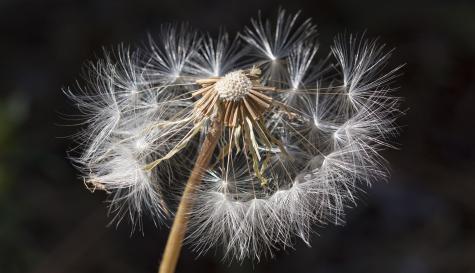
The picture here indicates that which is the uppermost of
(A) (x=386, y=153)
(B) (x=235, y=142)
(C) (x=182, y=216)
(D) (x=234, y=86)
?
(A) (x=386, y=153)

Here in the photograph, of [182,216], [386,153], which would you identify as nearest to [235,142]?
[182,216]

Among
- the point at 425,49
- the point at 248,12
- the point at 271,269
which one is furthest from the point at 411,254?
the point at 248,12

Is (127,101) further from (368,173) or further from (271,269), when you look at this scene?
(271,269)

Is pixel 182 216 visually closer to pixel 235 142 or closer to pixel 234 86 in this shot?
pixel 235 142

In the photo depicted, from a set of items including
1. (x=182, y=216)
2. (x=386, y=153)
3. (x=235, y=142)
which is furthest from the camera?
(x=386, y=153)

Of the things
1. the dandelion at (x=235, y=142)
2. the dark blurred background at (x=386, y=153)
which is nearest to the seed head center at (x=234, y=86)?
the dandelion at (x=235, y=142)

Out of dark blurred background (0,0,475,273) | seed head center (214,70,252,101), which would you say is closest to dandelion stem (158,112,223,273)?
seed head center (214,70,252,101)

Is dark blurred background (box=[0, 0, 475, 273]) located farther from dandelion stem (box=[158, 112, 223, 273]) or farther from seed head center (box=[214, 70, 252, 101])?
dandelion stem (box=[158, 112, 223, 273])
